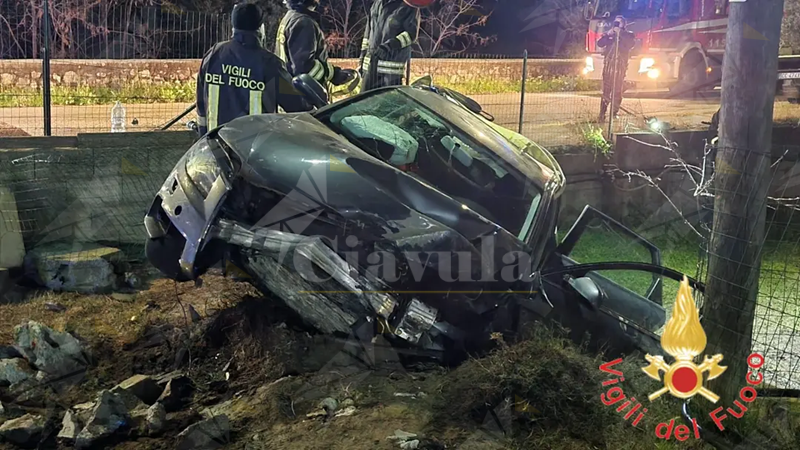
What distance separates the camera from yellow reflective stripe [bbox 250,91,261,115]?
5211 millimetres

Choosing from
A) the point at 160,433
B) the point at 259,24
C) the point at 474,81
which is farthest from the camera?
the point at 474,81

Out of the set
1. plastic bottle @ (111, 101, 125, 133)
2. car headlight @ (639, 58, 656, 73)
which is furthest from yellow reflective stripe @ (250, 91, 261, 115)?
car headlight @ (639, 58, 656, 73)

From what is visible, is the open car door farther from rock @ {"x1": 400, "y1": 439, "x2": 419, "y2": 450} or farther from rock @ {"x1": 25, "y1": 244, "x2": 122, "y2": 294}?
rock @ {"x1": 25, "y1": 244, "x2": 122, "y2": 294}

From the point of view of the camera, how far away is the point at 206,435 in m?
3.28

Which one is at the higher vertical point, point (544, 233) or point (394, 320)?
point (544, 233)

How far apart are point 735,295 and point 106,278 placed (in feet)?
13.6

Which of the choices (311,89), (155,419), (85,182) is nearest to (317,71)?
(311,89)

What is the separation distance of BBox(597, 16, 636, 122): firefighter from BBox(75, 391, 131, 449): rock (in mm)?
7703

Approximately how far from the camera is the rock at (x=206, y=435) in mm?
3236

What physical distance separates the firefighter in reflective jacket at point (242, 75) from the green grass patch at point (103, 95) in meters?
5.06

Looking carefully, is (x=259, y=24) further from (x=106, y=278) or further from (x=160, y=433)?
(x=160, y=433)

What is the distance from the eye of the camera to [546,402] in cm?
351

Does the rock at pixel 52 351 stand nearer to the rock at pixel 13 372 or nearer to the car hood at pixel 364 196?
the rock at pixel 13 372

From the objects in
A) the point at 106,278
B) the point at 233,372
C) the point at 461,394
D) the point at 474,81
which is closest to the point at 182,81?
the point at 474,81
